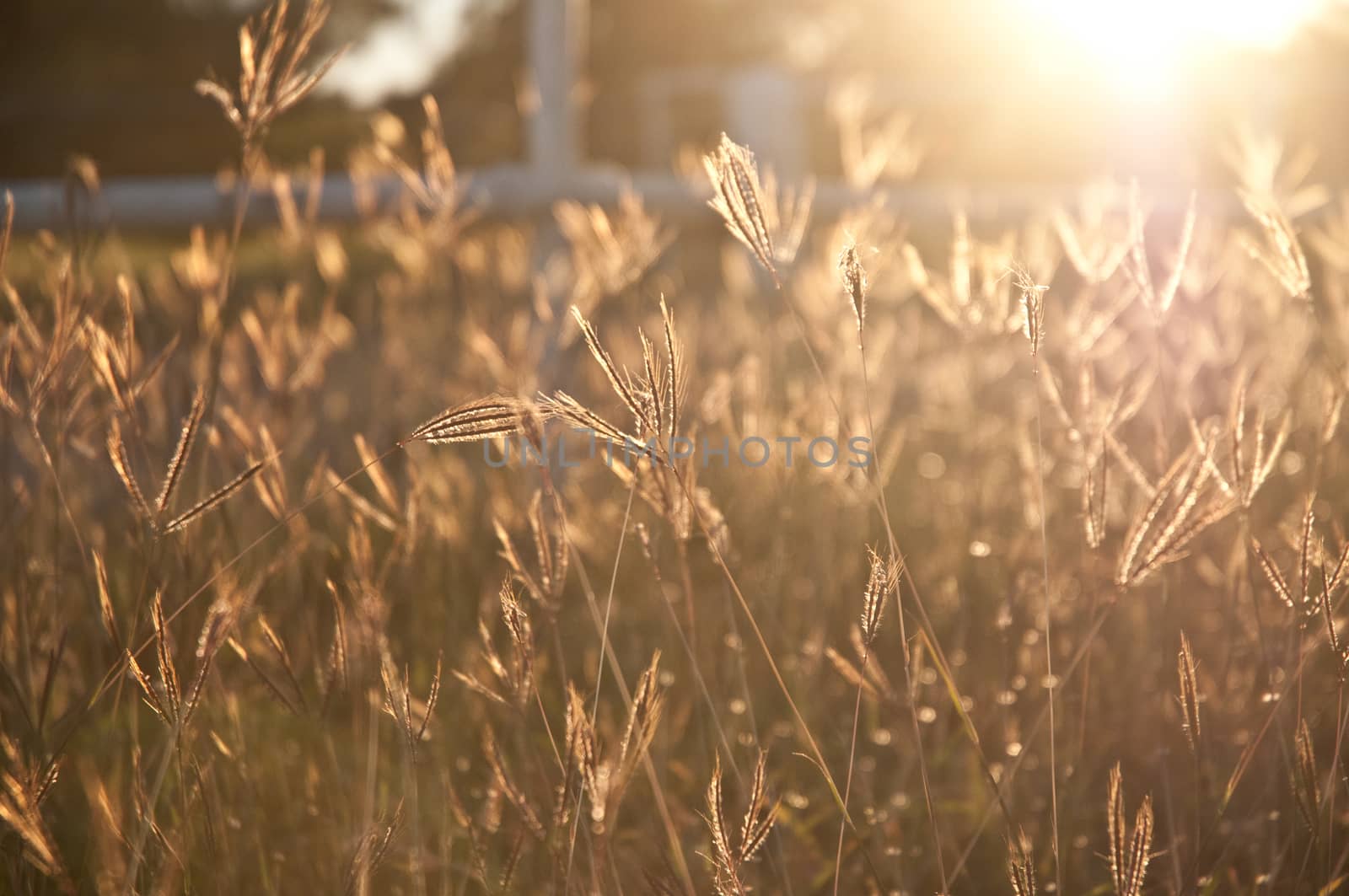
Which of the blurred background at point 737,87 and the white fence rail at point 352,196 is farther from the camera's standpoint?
the blurred background at point 737,87

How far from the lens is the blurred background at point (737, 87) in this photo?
3.41 meters

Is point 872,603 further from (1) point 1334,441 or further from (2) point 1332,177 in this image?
(2) point 1332,177

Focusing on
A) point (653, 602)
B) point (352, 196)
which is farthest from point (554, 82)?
point (653, 602)

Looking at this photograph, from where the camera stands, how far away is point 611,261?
1098 mm

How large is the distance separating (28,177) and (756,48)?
685 centimetres

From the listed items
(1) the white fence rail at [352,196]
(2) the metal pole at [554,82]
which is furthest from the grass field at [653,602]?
(2) the metal pole at [554,82]

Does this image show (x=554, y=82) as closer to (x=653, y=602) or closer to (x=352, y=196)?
(x=352, y=196)

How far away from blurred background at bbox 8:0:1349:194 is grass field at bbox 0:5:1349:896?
1.00 feet

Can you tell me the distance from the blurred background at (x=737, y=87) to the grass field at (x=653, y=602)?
1.00 feet

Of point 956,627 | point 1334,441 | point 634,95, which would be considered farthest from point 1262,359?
point 634,95

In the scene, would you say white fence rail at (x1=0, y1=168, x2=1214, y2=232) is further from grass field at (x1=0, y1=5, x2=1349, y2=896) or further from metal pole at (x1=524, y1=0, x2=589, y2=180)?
grass field at (x1=0, y1=5, x2=1349, y2=896)

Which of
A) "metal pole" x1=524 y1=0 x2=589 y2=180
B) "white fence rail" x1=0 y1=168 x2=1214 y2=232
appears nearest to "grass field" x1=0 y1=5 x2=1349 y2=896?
"white fence rail" x1=0 y1=168 x2=1214 y2=232

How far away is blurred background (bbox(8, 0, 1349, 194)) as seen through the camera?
3.41 m

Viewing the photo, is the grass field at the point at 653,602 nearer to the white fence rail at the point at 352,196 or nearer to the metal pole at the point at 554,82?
the white fence rail at the point at 352,196
